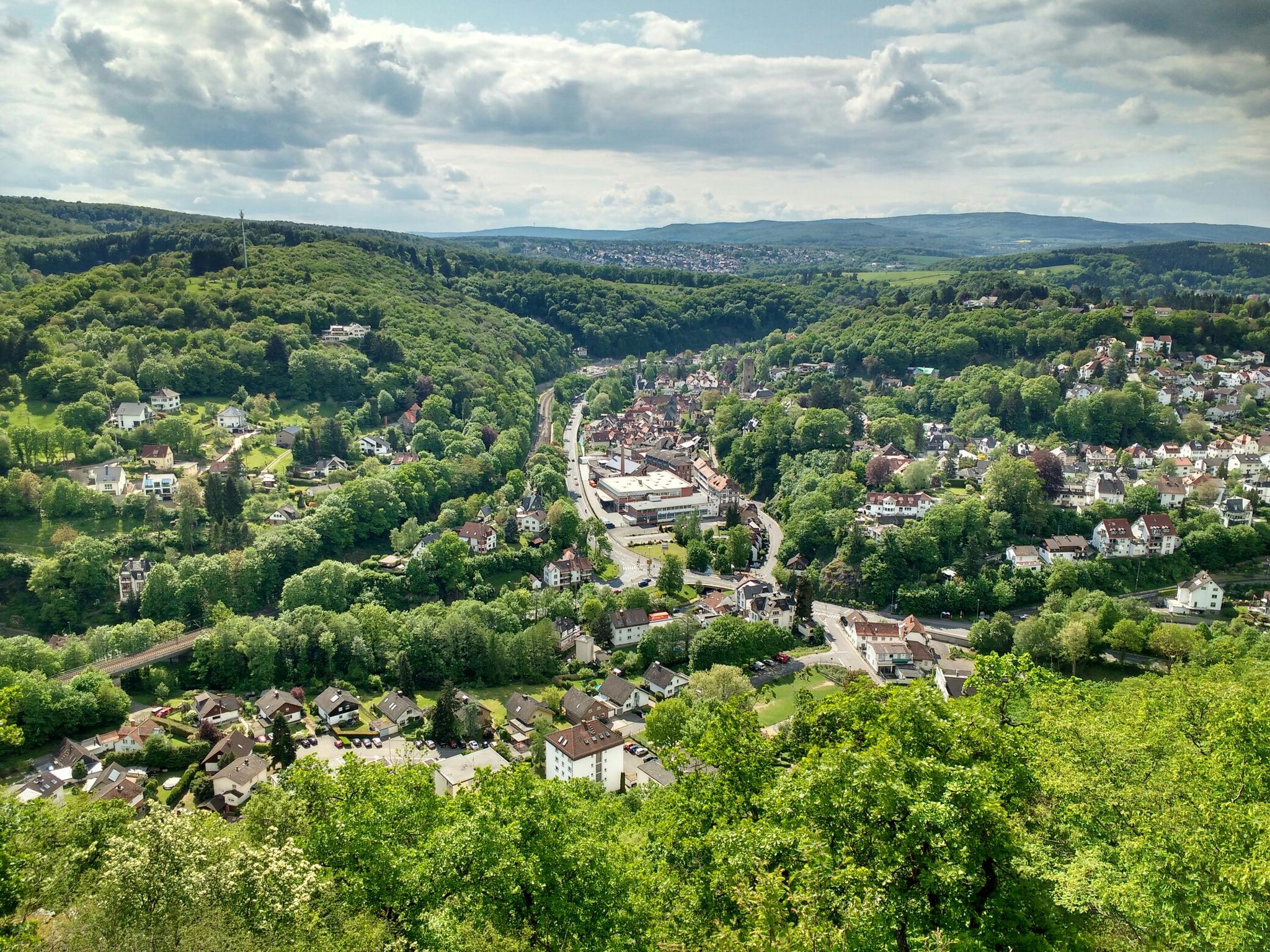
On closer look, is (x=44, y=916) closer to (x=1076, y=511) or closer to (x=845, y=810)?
(x=845, y=810)

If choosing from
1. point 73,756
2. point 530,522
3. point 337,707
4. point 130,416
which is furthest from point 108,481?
point 337,707

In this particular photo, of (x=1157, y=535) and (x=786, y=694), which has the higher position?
(x=1157, y=535)

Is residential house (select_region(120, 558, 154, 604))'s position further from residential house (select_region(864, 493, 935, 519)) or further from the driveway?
residential house (select_region(864, 493, 935, 519))

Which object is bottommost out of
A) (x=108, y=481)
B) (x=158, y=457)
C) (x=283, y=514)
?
(x=283, y=514)

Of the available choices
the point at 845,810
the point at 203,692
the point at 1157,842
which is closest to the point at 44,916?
the point at 845,810

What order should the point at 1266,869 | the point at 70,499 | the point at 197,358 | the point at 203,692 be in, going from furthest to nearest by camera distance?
the point at 197,358 < the point at 70,499 < the point at 203,692 < the point at 1266,869

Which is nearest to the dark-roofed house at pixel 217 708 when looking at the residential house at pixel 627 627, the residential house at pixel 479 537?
the residential house at pixel 479 537

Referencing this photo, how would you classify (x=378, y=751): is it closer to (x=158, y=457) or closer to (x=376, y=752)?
(x=376, y=752)
